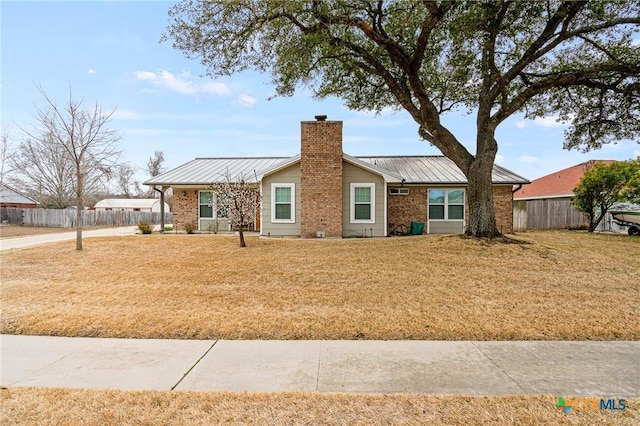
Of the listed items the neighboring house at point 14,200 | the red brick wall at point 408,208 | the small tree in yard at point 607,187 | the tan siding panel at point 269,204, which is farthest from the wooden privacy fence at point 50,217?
the small tree in yard at point 607,187

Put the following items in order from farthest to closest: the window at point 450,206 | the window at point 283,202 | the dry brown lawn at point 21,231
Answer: the dry brown lawn at point 21,231
the window at point 450,206
the window at point 283,202

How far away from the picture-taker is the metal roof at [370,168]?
15969 millimetres

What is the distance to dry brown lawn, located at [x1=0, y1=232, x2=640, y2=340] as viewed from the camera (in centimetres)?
490

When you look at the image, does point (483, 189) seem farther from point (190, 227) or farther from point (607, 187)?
point (190, 227)

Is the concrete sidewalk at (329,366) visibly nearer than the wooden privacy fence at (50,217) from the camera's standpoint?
Yes

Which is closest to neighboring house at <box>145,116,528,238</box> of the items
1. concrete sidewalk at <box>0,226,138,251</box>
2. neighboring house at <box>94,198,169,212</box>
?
concrete sidewalk at <box>0,226,138,251</box>

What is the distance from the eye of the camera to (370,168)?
1428 cm

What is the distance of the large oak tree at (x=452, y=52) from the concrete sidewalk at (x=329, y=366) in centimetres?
744

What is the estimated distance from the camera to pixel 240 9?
377 inches

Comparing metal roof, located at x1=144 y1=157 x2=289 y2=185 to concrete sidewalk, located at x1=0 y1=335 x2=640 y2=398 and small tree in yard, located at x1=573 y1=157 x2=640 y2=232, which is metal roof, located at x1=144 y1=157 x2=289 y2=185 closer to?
concrete sidewalk, located at x1=0 y1=335 x2=640 y2=398

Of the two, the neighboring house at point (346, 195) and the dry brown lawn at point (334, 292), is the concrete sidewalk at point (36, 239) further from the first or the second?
the neighboring house at point (346, 195)

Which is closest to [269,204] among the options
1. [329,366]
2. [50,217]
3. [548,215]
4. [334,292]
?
[334,292]

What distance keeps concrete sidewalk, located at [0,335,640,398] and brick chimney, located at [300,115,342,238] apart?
9.66 m

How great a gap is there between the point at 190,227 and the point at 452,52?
46.1ft
